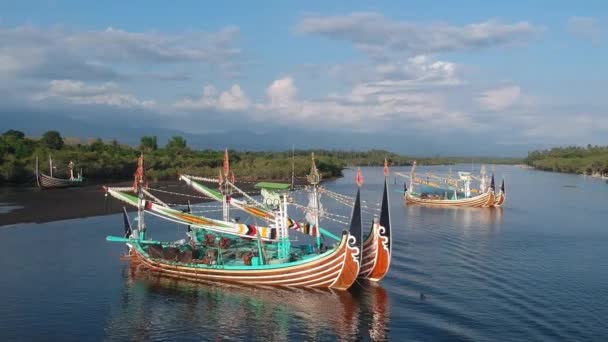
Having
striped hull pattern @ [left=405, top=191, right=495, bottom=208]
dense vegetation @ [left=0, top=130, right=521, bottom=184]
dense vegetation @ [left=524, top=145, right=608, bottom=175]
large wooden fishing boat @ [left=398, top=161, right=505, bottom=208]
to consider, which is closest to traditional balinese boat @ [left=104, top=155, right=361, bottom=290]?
striped hull pattern @ [left=405, top=191, right=495, bottom=208]

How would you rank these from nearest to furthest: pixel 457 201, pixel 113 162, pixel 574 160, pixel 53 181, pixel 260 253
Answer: pixel 260 253, pixel 457 201, pixel 53 181, pixel 113 162, pixel 574 160

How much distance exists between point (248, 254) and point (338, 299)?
4549 millimetres

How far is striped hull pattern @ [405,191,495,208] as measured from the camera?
169 feet

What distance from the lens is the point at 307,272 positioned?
2164cm

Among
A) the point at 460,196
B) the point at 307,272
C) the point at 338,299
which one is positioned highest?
the point at 460,196

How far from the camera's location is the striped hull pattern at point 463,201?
5156cm

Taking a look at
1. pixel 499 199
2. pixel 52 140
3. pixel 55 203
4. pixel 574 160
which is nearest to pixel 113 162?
pixel 52 140

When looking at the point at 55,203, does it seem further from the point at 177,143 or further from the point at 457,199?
the point at 177,143

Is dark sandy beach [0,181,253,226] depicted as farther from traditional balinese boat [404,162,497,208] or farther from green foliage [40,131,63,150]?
green foliage [40,131,63,150]

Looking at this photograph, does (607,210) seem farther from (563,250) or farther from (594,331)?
(594,331)

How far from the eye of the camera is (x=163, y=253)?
24.3 meters

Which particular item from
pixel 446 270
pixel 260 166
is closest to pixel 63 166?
pixel 260 166

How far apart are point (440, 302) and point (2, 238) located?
25.0 meters

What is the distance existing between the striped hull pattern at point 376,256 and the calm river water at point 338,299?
1.93 feet
